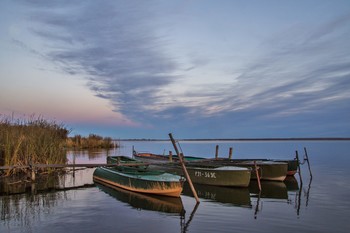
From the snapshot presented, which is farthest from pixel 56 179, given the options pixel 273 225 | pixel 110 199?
pixel 273 225

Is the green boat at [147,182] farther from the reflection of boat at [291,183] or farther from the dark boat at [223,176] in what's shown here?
the reflection of boat at [291,183]

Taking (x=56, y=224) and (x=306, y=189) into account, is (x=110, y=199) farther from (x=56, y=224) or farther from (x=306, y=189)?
(x=306, y=189)

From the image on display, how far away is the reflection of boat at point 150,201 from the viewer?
11104 millimetres

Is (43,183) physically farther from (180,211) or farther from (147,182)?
(180,211)

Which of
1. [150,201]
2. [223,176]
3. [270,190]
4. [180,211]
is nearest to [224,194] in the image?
A: [223,176]

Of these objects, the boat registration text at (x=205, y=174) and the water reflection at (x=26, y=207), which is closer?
the water reflection at (x=26, y=207)

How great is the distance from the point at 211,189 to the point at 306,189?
16.7ft

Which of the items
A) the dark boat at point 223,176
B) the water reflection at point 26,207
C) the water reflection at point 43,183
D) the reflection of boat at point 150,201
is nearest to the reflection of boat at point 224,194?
the dark boat at point 223,176

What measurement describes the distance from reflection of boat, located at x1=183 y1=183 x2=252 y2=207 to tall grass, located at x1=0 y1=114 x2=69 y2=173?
28.0 feet

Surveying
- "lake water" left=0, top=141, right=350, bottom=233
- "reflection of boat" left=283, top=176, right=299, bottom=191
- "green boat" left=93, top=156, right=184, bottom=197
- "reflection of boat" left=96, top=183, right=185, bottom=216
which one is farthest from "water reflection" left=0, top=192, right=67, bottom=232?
"reflection of boat" left=283, top=176, right=299, bottom=191

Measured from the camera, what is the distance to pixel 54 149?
18.8m

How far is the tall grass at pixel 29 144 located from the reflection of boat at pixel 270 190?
1162cm

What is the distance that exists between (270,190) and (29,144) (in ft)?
43.6

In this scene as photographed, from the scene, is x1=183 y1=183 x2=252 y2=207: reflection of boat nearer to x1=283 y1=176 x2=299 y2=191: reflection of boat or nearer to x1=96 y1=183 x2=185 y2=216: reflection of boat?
x1=96 y1=183 x2=185 y2=216: reflection of boat
